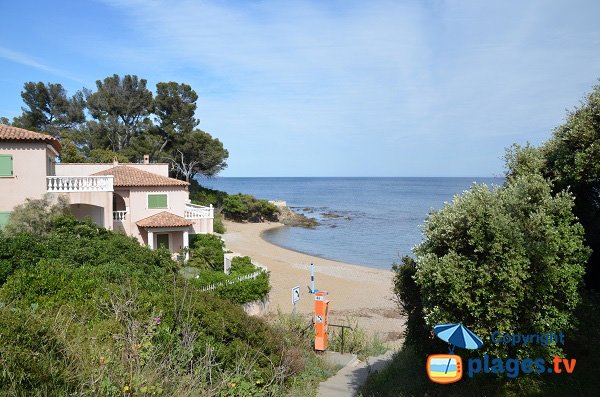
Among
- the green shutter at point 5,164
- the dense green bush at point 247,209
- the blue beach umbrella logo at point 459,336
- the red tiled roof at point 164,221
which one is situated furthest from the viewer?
the dense green bush at point 247,209

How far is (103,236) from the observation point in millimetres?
17906

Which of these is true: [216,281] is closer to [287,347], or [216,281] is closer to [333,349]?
[333,349]

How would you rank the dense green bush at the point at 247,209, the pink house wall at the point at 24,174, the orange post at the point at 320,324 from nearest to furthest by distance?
the orange post at the point at 320,324
the pink house wall at the point at 24,174
the dense green bush at the point at 247,209

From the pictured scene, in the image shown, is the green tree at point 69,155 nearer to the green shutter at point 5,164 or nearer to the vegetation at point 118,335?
the green shutter at point 5,164

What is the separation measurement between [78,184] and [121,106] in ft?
131

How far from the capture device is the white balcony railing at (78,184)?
20109 millimetres

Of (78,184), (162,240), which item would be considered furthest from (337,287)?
(78,184)

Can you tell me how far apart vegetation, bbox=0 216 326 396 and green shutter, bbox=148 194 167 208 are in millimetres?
9924

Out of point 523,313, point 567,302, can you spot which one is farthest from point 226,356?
point 567,302

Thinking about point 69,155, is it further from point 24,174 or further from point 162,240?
point 24,174

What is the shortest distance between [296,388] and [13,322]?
539 centimetres

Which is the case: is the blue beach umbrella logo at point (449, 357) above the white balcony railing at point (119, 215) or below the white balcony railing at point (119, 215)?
below

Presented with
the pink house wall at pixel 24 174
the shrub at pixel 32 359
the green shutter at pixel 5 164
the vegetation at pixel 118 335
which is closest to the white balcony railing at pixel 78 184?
the pink house wall at pixel 24 174

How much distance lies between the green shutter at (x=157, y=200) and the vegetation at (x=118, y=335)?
9924mm
